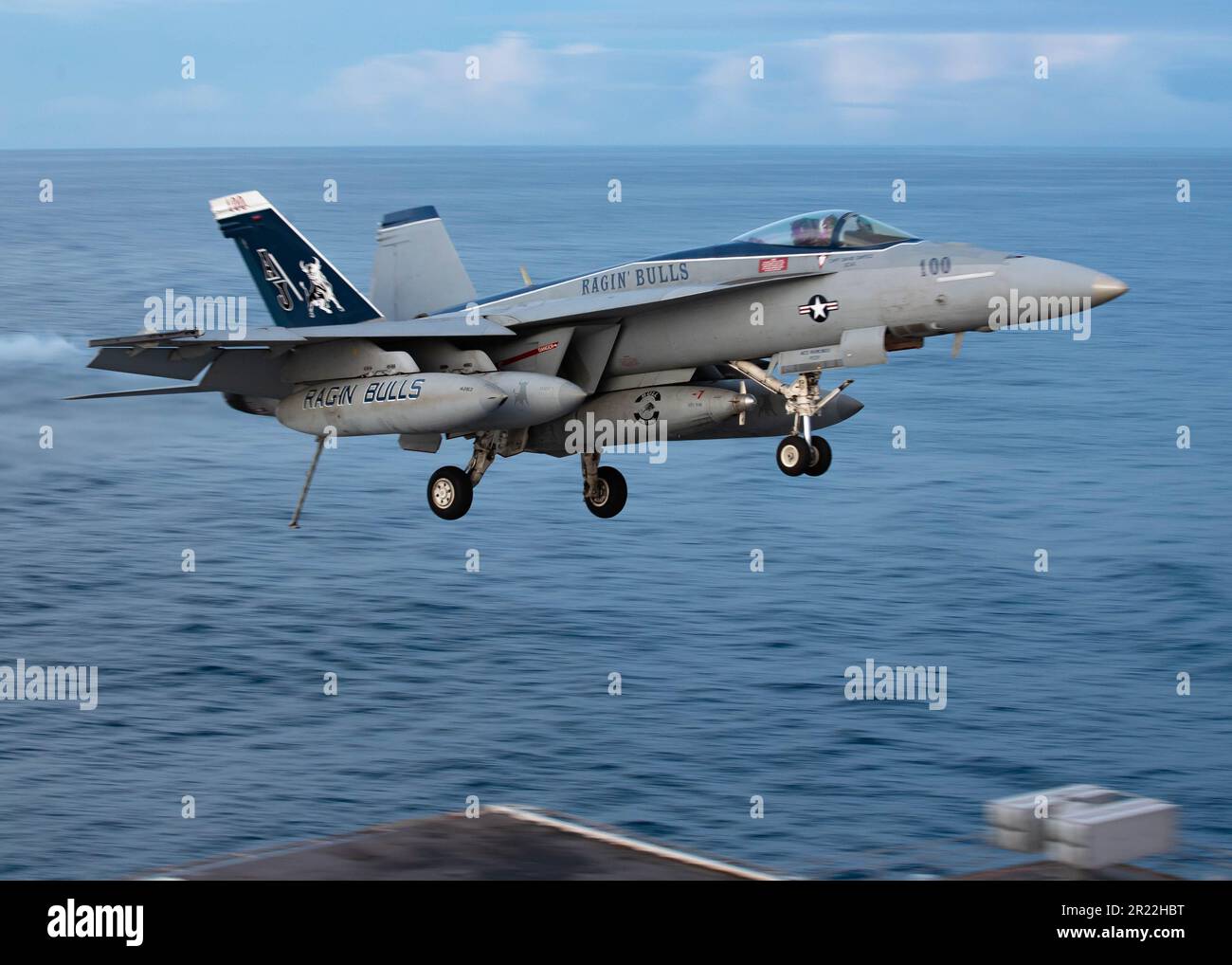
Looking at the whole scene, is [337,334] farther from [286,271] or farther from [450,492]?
[450,492]

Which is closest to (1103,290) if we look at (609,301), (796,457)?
(796,457)

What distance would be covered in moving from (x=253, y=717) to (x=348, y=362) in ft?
184

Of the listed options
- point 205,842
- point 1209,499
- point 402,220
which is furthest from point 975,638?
point 402,220

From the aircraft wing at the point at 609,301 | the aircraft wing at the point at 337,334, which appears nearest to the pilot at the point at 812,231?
the aircraft wing at the point at 609,301

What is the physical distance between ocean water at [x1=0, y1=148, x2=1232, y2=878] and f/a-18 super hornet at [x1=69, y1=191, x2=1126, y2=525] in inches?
447

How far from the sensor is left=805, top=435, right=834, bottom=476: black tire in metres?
→ 24.9

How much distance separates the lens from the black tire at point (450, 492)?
97.5 feet

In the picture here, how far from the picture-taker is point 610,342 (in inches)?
1128

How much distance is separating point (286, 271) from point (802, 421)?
38.5 feet

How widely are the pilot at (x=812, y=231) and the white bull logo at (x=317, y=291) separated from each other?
31.9 feet
